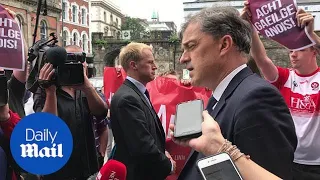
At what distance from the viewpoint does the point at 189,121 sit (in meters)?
1.50

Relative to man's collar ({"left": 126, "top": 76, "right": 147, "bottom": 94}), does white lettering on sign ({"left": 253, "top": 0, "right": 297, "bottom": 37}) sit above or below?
above

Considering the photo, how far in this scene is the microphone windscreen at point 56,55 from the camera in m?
2.41

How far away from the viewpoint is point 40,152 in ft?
7.22

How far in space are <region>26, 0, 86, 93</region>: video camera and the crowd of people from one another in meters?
0.06

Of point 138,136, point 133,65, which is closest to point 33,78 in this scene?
point 138,136

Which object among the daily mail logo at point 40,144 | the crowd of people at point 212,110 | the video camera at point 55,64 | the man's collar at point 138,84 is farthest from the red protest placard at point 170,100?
the daily mail logo at point 40,144

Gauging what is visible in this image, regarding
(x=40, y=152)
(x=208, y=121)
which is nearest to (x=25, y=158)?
(x=40, y=152)

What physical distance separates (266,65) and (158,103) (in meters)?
1.20

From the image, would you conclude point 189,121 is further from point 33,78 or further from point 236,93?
point 33,78

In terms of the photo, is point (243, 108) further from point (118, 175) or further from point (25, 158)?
point (25, 158)

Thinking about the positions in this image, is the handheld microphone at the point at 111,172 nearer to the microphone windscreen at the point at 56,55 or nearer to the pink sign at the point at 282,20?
the microphone windscreen at the point at 56,55

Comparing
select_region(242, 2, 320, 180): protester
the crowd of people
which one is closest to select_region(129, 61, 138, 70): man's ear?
the crowd of people

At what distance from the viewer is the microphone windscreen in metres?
2.41

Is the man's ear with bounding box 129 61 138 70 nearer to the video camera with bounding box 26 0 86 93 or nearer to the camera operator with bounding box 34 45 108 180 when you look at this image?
the camera operator with bounding box 34 45 108 180
